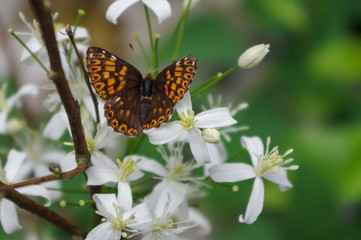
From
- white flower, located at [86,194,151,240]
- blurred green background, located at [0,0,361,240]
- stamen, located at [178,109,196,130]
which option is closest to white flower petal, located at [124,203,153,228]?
white flower, located at [86,194,151,240]

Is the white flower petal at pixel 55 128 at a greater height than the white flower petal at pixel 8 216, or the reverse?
the white flower petal at pixel 55 128

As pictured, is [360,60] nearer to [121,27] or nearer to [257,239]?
[257,239]

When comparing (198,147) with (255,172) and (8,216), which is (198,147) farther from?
(8,216)

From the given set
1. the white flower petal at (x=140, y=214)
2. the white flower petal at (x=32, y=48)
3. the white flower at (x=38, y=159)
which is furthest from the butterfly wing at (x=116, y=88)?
the white flower at (x=38, y=159)

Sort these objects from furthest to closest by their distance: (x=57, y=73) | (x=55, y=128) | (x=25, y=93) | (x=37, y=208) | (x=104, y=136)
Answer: (x=25, y=93) → (x=55, y=128) → (x=104, y=136) → (x=37, y=208) → (x=57, y=73)

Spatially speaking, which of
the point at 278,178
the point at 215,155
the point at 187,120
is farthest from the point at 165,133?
the point at 278,178

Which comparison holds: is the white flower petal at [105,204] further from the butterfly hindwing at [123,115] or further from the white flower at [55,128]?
the white flower at [55,128]
